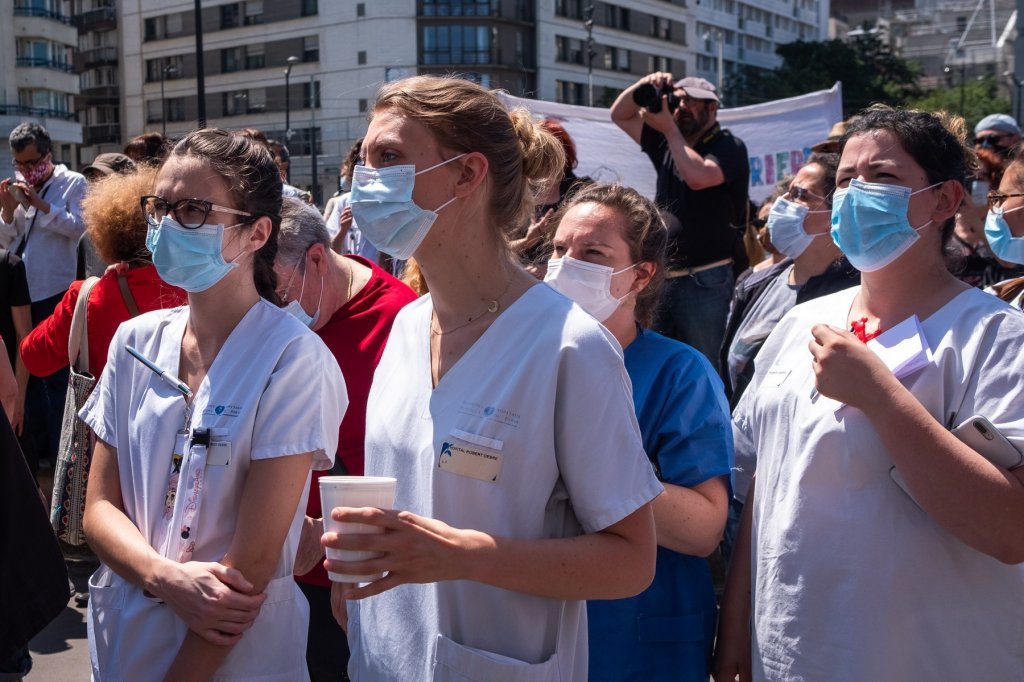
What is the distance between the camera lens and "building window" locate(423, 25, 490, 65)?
56.7 metres

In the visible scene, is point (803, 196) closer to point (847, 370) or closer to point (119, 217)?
point (847, 370)

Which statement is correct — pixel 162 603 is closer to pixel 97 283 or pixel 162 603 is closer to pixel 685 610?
pixel 685 610

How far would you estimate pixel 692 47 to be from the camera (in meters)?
75.8

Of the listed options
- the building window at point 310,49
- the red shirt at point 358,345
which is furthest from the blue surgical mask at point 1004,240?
the building window at point 310,49

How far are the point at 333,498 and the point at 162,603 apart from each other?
89 centimetres

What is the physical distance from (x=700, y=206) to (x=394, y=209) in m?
3.94

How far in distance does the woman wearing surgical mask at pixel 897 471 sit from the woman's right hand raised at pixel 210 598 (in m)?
1.19

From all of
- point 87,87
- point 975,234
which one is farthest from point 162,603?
point 87,87

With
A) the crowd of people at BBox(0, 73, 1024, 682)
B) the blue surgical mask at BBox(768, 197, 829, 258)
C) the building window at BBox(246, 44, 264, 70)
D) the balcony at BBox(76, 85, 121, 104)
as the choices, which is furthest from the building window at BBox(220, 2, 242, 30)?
the crowd of people at BBox(0, 73, 1024, 682)

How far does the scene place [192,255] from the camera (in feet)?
8.74

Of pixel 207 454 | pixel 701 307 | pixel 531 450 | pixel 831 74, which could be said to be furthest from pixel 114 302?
pixel 831 74

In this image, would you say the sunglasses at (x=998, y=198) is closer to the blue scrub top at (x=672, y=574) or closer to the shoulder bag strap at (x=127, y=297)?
the blue scrub top at (x=672, y=574)

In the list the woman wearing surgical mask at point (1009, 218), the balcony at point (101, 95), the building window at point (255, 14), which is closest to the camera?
the woman wearing surgical mask at point (1009, 218)

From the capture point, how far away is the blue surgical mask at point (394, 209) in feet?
7.20
